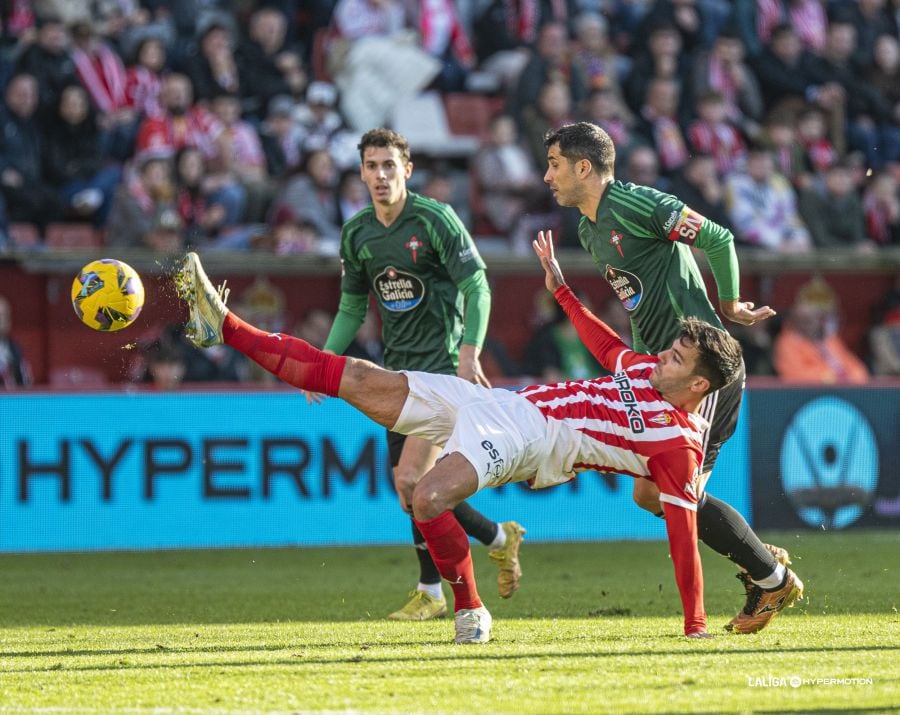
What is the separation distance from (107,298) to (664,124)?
10322 mm

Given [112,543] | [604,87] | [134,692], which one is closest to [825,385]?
[604,87]

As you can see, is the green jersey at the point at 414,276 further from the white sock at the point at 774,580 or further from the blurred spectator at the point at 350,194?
the blurred spectator at the point at 350,194

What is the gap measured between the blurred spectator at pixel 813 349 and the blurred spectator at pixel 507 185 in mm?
2741

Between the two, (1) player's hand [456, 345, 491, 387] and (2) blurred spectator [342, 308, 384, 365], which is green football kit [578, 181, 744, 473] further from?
(2) blurred spectator [342, 308, 384, 365]

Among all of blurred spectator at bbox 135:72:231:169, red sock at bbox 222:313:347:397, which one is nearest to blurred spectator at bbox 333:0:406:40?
blurred spectator at bbox 135:72:231:169

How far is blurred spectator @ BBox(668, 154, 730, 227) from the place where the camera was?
49.9 ft

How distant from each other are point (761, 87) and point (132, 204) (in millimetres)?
8200

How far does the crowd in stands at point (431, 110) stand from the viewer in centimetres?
1395

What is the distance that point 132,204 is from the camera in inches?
525

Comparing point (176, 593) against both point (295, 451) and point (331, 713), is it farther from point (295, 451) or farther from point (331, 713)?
point (331, 713)

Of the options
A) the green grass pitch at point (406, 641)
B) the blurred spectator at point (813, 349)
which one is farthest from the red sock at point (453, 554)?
the blurred spectator at point (813, 349)

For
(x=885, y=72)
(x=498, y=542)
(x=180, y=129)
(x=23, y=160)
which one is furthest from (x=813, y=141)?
(x=498, y=542)

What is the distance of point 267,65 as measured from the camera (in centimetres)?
1562

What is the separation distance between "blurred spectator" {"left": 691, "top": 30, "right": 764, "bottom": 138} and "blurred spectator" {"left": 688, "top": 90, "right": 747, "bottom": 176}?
388 mm
